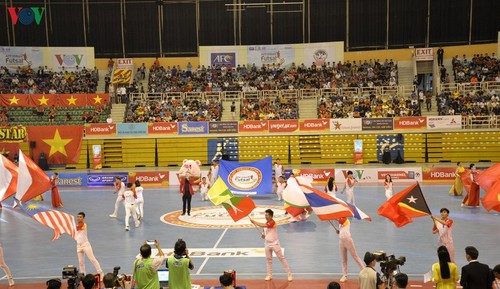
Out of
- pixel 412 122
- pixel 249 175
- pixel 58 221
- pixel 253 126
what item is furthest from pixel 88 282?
pixel 412 122

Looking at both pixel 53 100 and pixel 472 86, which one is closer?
pixel 472 86

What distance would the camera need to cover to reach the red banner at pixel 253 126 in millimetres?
36594

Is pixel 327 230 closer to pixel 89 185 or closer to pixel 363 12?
pixel 89 185

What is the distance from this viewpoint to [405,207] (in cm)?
1262

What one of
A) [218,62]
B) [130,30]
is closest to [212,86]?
[218,62]

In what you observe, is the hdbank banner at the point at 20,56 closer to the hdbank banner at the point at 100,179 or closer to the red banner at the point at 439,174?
the hdbank banner at the point at 100,179

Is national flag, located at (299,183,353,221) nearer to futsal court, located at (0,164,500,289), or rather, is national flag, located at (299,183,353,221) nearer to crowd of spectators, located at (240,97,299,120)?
futsal court, located at (0,164,500,289)

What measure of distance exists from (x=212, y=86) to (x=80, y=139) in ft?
37.8

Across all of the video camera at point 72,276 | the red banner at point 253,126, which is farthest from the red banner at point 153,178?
the video camera at point 72,276

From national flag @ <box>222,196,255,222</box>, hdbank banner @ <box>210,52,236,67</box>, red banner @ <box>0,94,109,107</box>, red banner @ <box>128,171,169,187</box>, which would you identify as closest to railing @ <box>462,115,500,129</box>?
hdbank banner @ <box>210,52,236,67</box>

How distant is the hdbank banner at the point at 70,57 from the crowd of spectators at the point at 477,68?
30157mm

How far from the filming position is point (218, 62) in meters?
45.0

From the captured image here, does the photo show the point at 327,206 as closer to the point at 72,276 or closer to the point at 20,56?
the point at 72,276

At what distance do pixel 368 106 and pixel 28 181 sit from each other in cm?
2822
